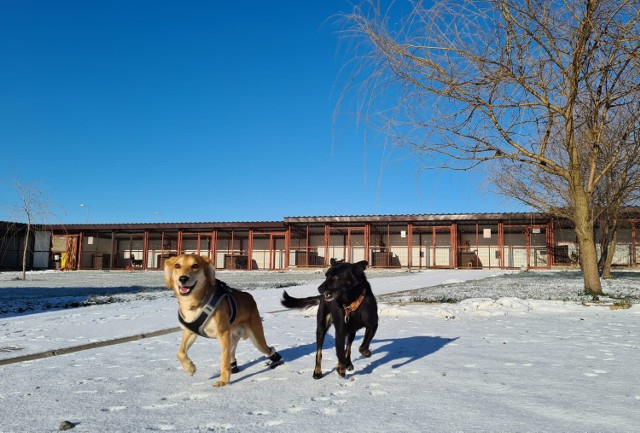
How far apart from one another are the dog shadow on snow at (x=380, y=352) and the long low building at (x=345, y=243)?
2724 cm

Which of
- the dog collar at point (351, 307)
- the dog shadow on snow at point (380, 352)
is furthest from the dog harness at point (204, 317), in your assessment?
the dog collar at point (351, 307)

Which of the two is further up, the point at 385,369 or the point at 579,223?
the point at 579,223

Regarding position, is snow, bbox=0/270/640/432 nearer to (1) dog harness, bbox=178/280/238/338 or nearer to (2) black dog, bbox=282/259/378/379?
(2) black dog, bbox=282/259/378/379

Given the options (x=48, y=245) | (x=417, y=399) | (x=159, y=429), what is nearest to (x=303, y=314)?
(x=417, y=399)

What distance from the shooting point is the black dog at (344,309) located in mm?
4031

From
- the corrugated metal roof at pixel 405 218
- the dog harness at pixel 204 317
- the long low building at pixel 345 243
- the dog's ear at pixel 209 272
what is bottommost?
the dog harness at pixel 204 317

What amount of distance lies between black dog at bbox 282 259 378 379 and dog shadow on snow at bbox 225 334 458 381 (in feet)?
0.93

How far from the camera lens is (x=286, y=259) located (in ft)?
130

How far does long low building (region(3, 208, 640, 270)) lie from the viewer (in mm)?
35562

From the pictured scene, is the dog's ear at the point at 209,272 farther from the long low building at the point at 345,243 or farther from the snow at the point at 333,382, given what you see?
the long low building at the point at 345,243

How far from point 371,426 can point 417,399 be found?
0.70m

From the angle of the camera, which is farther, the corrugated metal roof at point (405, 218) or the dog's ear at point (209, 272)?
the corrugated metal roof at point (405, 218)

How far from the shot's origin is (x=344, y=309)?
415 cm

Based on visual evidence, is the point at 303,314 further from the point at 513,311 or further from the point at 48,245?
the point at 48,245
